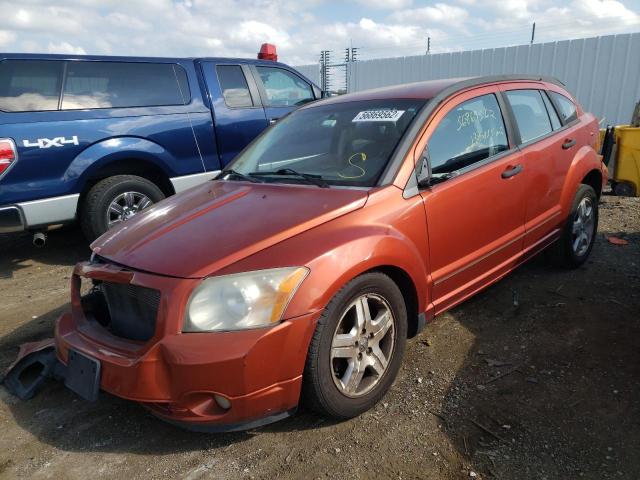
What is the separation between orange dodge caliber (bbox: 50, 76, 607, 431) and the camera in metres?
2.13

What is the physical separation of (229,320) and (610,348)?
7.82 ft

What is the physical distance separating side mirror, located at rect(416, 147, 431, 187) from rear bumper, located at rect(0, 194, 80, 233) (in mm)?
3484

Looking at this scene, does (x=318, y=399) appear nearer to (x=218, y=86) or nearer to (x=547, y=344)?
(x=547, y=344)

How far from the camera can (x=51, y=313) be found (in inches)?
154

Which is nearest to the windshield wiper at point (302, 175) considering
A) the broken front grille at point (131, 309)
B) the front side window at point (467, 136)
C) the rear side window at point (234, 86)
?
the front side window at point (467, 136)

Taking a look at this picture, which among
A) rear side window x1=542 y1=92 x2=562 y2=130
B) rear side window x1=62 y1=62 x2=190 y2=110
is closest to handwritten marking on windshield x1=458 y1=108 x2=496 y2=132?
rear side window x1=542 y1=92 x2=562 y2=130

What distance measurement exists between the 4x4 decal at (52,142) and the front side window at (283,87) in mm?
2429

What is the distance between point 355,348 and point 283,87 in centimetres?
482

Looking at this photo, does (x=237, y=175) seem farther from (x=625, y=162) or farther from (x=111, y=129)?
(x=625, y=162)

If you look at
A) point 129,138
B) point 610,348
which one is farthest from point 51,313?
point 610,348

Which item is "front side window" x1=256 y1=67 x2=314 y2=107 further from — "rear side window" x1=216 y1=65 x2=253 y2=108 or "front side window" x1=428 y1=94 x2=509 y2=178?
"front side window" x1=428 y1=94 x2=509 y2=178

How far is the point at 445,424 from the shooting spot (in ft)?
8.14

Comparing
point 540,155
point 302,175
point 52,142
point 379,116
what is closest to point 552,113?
point 540,155

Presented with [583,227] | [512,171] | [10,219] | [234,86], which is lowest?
[583,227]
